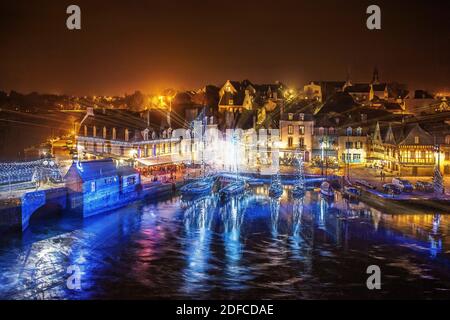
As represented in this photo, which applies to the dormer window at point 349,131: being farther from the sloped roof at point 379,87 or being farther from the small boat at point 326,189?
the sloped roof at point 379,87

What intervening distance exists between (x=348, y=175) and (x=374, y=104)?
1947 centimetres

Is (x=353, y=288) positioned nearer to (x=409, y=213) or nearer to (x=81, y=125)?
(x=409, y=213)

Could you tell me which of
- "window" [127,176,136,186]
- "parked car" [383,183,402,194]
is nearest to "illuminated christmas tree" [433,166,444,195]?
"parked car" [383,183,402,194]

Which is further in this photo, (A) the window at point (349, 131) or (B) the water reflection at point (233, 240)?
(A) the window at point (349, 131)

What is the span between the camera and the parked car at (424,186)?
3073 centimetres

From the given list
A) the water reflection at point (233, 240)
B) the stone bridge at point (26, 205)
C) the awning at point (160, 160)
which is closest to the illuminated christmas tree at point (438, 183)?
the water reflection at point (233, 240)

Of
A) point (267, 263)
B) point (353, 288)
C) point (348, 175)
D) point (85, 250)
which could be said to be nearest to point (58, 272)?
point (85, 250)

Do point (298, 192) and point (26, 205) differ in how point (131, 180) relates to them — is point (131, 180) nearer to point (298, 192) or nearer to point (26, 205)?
point (26, 205)

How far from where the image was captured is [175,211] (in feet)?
95.6

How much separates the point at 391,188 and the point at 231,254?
13.0 meters

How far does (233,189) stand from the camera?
34219mm

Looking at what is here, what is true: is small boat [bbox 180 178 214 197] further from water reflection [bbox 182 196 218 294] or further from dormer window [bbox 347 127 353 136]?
dormer window [bbox 347 127 353 136]

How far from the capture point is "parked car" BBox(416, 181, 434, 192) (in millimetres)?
30734

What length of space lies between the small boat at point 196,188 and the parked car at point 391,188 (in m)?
10.5
